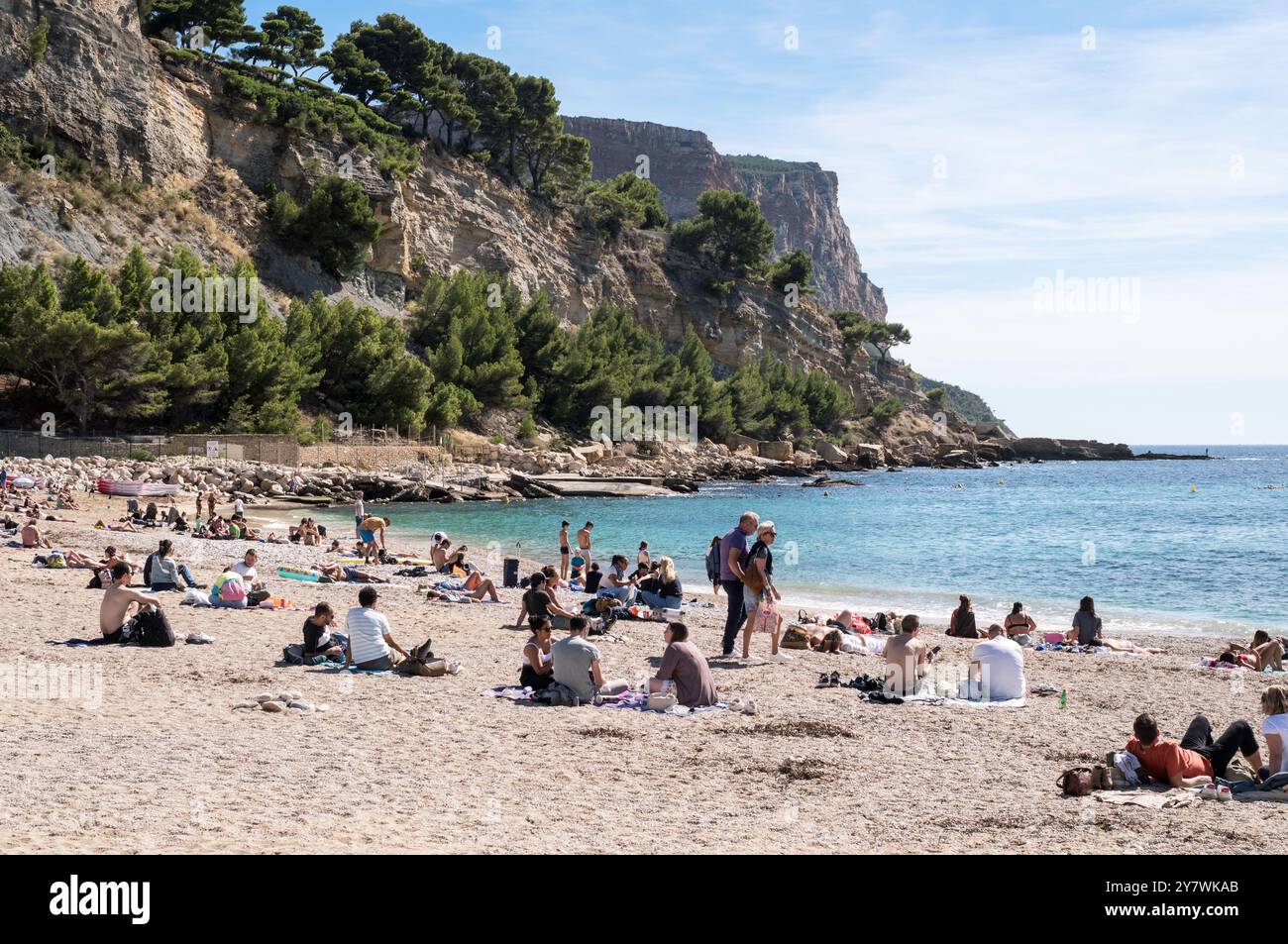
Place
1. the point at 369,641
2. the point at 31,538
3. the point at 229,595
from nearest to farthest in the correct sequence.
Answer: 1. the point at 369,641
2. the point at 229,595
3. the point at 31,538

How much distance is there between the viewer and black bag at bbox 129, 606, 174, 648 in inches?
491

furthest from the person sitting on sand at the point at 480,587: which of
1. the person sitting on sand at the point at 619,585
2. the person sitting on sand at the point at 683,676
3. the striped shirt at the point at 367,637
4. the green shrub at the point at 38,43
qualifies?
the green shrub at the point at 38,43

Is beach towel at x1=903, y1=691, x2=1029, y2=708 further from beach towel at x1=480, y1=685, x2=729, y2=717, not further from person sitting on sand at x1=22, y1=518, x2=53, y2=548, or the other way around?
person sitting on sand at x1=22, y1=518, x2=53, y2=548

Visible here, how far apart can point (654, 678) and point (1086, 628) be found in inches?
337

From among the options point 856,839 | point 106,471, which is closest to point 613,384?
point 106,471

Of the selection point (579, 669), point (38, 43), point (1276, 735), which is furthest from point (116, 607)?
point (38, 43)

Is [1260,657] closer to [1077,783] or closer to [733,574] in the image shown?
[733,574]

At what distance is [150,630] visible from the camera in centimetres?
Answer: 1247

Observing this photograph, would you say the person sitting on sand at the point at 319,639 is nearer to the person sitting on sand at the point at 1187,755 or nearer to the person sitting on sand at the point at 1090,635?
the person sitting on sand at the point at 1187,755

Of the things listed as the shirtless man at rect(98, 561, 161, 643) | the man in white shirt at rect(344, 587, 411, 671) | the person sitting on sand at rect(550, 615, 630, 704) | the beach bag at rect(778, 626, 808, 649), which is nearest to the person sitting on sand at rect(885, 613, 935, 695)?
the person sitting on sand at rect(550, 615, 630, 704)

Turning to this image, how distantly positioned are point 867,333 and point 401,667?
363ft

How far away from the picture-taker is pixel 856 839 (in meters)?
6.49

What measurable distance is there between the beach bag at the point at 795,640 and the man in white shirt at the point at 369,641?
205 inches
